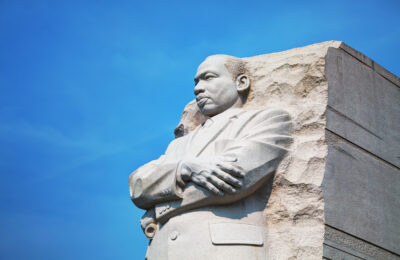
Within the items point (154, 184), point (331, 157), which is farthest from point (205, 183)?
point (331, 157)

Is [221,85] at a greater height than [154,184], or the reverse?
[221,85]

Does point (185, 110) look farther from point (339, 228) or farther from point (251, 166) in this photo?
point (339, 228)

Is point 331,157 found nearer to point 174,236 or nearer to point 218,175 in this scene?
point 218,175

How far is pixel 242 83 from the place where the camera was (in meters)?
7.05

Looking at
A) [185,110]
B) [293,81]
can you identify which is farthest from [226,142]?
[185,110]

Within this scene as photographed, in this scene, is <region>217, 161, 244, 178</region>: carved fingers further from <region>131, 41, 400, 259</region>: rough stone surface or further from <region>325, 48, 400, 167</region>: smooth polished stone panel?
<region>325, 48, 400, 167</region>: smooth polished stone panel

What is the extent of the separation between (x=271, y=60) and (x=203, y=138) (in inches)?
52.2

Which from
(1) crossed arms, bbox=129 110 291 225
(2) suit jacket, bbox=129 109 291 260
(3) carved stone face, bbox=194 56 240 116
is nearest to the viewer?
(2) suit jacket, bbox=129 109 291 260

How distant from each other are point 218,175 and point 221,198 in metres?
0.25

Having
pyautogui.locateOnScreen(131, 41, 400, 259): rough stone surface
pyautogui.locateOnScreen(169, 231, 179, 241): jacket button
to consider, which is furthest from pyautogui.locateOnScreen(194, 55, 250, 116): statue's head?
pyautogui.locateOnScreen(169, 231, 179, 241): jacket button

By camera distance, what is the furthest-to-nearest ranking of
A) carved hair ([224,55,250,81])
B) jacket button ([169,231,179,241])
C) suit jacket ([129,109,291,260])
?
carved hair ([224,55,250,81]) < jacket button ([169,231,179,241]) < suit jacket ([129,109,291,260])

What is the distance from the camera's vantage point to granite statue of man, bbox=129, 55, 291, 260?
5.79 m

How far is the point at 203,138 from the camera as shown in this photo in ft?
21.6

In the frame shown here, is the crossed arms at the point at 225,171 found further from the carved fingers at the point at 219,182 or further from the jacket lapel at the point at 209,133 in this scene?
the jacket lapel at the point at 209,133
